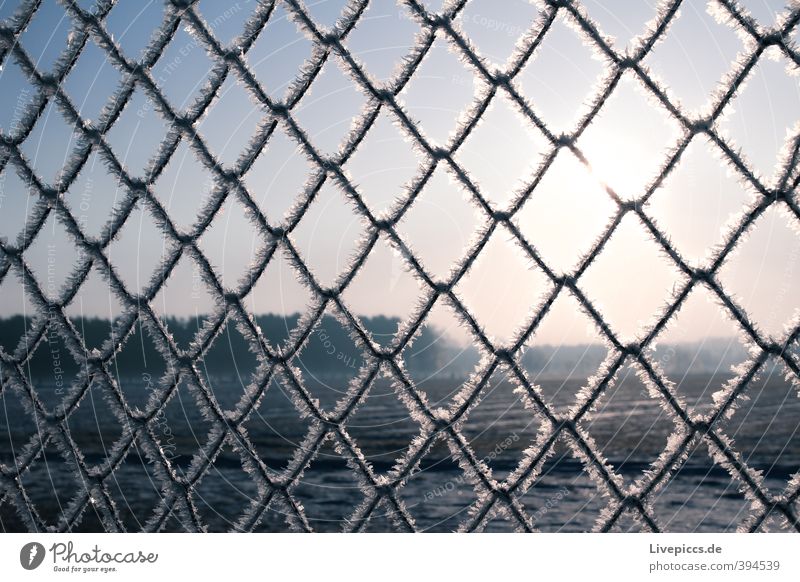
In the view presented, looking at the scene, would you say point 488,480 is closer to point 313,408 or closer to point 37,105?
point 313,408

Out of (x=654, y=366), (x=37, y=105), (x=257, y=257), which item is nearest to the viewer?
(x=654, y=366)

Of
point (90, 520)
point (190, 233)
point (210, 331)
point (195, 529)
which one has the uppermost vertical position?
point (190, 233)

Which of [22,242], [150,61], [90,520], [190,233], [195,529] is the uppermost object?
[150,61]

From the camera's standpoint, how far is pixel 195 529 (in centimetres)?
103

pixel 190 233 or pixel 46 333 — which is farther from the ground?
pixel 190 233

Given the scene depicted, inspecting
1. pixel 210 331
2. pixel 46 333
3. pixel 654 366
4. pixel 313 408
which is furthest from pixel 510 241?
pixel 46 333

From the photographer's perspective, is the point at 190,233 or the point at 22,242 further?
the point at 22,242

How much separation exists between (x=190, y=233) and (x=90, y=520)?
2044 mm

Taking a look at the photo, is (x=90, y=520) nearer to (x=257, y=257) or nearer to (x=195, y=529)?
(x=195, y=529)

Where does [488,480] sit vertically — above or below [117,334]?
above

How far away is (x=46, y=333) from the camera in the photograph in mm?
1139

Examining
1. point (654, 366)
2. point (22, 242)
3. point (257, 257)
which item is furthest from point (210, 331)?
point (654, 366)

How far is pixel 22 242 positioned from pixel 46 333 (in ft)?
0.52

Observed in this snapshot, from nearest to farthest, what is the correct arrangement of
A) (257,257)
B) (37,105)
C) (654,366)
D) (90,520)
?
(654,366) → (257,257) → (37,105) → (90,520)
